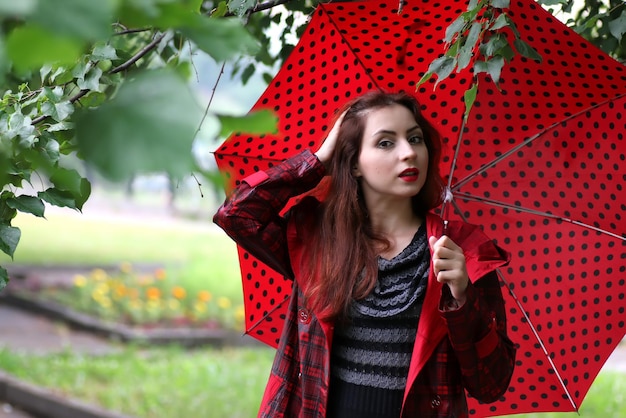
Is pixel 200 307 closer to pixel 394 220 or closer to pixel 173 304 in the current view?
pixel 173 304

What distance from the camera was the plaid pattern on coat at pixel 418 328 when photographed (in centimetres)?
203

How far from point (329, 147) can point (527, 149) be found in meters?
0.55

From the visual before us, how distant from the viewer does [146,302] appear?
10.2m

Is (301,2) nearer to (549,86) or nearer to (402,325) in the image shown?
(549,86)

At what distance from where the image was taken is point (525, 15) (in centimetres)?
228

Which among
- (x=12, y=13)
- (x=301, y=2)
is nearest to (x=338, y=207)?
(x=301, y=2)

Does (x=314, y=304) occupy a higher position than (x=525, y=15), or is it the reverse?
(x=525, y=15)

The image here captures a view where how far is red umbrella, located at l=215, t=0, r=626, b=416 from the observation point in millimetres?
2350

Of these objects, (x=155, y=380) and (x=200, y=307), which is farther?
(x=200, y=307)

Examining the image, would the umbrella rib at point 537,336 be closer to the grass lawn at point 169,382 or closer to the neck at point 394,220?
the neck at point 394,220

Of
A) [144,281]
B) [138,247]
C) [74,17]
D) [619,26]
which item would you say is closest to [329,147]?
[619,26]

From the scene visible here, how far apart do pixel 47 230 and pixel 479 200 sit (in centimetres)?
1508

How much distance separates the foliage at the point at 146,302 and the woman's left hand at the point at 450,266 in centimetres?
779

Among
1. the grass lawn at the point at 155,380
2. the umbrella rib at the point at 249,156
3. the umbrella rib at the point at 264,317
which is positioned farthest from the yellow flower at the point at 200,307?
the umbrella rib at the point at 249,156
